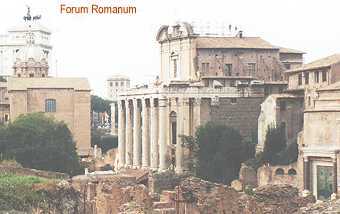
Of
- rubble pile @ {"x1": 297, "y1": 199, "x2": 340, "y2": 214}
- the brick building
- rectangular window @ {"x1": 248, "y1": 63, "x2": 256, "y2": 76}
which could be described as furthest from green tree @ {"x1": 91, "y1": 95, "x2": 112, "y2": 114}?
rubble pile @ {"x1": 297, "y1": 199, "x2": 340, "y2": 214}

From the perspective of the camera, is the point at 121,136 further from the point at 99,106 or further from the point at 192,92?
the point at 99,106

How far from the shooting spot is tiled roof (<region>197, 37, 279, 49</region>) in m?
54.8

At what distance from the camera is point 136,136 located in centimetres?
5672

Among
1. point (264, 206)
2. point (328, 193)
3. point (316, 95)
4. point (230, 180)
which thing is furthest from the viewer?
point (230, 180)

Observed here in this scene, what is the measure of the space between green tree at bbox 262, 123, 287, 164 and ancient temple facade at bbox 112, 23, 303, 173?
6.08 metres

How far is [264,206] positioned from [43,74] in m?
58.1

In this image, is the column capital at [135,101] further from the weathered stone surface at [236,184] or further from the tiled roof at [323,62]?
the weathered stone surface at [236,184]

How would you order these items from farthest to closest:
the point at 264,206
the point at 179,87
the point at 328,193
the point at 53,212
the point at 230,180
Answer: the point at 179,87 → the point at 230,180 → the point at 328,193 → the point at 53,212 → the point at 264,206

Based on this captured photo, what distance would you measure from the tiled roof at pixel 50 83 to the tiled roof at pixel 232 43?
1225 centimetres

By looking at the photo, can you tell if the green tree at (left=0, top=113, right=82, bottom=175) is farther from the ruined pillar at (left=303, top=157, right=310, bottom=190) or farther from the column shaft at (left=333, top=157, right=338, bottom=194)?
the column shaft at (left=333, top=157, right=338, bottom=194)

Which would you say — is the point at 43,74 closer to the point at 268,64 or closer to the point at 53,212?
the point at 268,64

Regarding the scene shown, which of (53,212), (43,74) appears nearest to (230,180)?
(53,212)

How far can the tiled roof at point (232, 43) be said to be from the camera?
5475cm

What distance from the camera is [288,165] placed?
1586 inches
